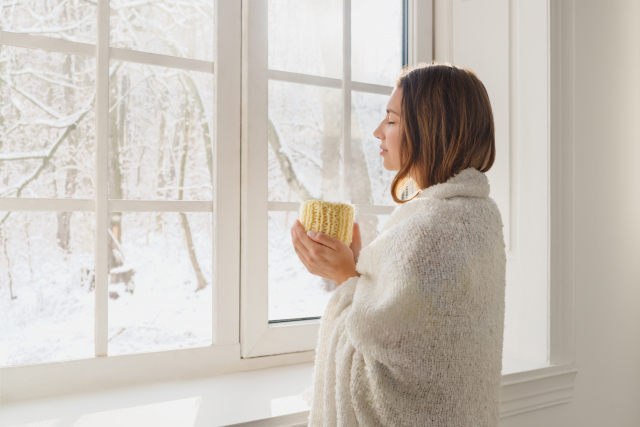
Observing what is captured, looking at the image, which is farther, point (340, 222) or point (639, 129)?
point (639, 129)

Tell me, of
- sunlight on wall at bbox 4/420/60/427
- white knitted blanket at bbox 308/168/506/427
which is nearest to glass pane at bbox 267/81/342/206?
white knitted blanket at bbox 308/168/506/427

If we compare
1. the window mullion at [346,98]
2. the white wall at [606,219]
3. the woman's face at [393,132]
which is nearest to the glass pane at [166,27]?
the window mullion at [346,98]

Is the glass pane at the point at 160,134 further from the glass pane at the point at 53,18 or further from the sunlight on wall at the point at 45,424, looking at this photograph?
the sunlight on wall at the point at 45,424

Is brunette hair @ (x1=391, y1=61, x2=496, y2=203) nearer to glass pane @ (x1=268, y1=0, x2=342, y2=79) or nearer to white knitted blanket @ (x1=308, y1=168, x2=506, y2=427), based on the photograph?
white knitted blanket @ (x1=308, y1=168, x2=506, y2=427)

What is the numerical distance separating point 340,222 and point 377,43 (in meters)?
Answer: 0.83

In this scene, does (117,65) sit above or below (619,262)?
above

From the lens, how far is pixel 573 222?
133 cm

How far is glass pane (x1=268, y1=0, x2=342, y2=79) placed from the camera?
128cm

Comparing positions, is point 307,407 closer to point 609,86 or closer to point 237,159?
point 237,159

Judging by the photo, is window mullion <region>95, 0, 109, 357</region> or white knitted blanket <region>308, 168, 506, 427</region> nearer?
white knitted blanket <region>308, 168, 506, 427</region>

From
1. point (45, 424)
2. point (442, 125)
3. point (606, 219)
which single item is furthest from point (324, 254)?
point (606, 219)

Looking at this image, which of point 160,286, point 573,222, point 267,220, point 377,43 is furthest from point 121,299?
point 573,222

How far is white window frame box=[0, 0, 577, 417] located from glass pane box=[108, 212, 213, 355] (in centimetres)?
3

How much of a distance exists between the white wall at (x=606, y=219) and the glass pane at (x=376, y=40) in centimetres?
52
